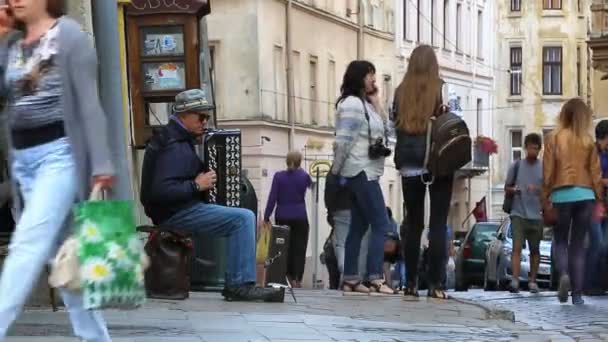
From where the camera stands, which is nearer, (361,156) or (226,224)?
(226,224)

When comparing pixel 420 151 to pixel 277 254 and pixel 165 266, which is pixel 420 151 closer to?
pixel 165 266

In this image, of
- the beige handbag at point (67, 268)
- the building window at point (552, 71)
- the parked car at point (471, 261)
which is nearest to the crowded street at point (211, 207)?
the beige handbag at point (67, 268)

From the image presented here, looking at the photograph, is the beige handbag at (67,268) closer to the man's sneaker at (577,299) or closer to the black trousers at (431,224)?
the black trousers at (431,224)

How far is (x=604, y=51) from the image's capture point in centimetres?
3781

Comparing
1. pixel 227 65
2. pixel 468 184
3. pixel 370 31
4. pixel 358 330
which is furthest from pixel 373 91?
pixel 468 184

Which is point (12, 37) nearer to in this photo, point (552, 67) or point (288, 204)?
point (288, 204)

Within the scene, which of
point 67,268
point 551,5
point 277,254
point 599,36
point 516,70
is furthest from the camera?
point 551,5

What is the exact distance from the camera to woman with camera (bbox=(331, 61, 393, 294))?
13617 mm

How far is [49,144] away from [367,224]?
283 inches

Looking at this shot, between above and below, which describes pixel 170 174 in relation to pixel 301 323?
above

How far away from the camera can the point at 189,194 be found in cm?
1179

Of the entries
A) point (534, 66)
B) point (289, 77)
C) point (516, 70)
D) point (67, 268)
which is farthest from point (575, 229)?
point (534, 66)

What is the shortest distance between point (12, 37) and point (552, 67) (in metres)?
71.7

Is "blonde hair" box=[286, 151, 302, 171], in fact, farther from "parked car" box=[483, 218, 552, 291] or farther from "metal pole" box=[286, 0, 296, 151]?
"metal pole" box=[286, 0, 296, 151]
